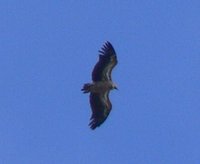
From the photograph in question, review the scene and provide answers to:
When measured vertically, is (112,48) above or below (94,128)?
above

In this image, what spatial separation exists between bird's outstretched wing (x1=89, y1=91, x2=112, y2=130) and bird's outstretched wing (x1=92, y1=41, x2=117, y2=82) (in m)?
1.22

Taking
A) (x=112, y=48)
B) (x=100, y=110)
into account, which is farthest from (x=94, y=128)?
(x=112, y=48)

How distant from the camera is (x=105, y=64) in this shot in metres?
67.1

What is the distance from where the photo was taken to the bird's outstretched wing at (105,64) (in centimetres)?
6619

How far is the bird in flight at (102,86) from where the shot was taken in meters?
66.2

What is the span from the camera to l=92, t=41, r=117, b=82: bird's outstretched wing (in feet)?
217

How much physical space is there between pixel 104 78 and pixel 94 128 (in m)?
3.31

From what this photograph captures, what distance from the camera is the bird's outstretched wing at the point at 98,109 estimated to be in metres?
66.7

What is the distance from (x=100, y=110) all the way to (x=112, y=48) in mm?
4189

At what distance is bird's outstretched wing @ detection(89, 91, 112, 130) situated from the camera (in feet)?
219

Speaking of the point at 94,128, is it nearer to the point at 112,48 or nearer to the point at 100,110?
the point at 100,110

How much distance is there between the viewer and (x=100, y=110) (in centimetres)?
6712

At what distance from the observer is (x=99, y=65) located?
66.6 meters

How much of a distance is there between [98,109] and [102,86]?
1.55m
